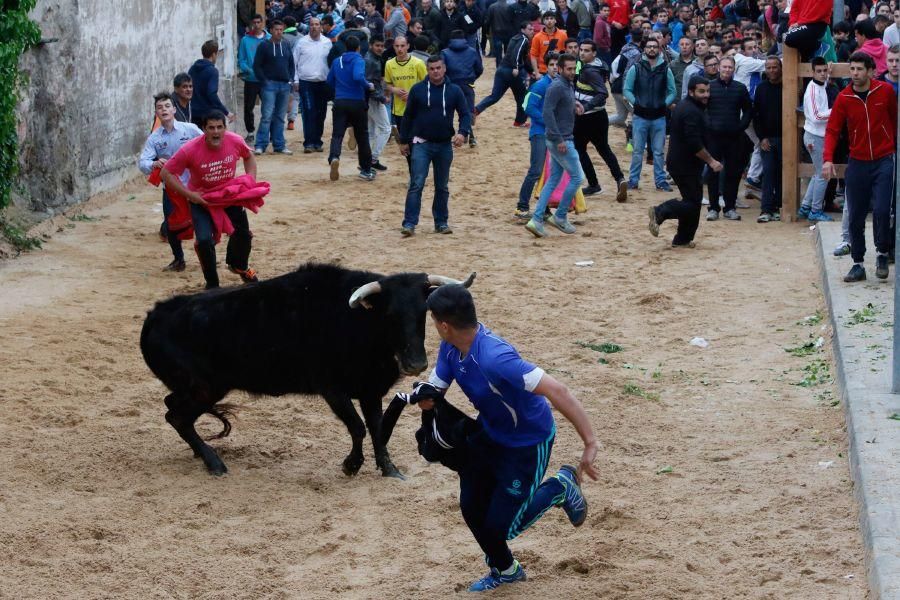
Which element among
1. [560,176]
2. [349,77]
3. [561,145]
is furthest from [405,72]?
[561,145]

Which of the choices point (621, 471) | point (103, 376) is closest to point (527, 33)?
point (103, 376)

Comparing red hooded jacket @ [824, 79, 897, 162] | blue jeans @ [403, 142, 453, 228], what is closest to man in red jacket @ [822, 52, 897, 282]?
red hooded jacket @ [824, 79, 897, 162]

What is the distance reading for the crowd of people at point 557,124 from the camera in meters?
11.2

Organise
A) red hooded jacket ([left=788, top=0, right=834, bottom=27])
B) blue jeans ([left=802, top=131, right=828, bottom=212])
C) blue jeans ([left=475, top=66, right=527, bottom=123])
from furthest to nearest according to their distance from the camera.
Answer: blue jeans ([left=475, top=66, right=527, bottom=123]) < red hooded jacket ([left=788, top=0, right=834, bottom=27]) < blue jeans ([left=802, top=131, right=828, bottom=212])

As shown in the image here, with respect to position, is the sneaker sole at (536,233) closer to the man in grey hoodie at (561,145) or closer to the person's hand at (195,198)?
the man in grey hoodie at (561,145)

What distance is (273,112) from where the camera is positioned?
21078 millimetres

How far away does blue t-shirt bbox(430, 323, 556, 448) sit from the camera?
561 centimetres

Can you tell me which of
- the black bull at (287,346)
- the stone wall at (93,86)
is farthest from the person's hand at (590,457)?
the stone wall at (93,86)

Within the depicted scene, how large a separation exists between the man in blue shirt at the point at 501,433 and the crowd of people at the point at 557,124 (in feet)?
0.04

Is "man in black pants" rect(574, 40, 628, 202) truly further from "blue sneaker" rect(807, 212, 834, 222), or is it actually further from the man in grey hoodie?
"blue sneaker" rect(807, 212, 834, 222)

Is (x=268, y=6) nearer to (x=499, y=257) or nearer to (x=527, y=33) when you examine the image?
(x=527, y=33)

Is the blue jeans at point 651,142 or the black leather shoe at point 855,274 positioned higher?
the blue jeans at point 651,142

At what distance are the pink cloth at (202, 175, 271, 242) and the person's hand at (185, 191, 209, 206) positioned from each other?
6 centimetres

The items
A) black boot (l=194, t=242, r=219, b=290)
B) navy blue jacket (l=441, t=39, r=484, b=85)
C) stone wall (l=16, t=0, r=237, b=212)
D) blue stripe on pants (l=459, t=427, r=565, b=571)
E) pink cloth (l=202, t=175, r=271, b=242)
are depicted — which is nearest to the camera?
blue stripe on pants (l=459, t=427, r=565, b=571)
